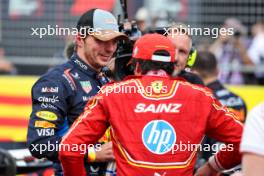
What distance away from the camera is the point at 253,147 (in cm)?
358

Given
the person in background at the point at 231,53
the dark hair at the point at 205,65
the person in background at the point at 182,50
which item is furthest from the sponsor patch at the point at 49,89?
the person in background at the point at 231,53

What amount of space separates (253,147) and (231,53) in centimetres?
921

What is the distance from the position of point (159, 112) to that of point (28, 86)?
743 cm

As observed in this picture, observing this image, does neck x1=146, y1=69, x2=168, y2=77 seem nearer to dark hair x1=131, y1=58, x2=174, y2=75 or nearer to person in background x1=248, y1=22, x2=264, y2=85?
dark hair x1=131, y1=58, x2=174, y2=75

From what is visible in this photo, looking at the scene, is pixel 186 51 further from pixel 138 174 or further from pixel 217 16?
pixel 217 16

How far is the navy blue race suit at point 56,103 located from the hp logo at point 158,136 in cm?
81

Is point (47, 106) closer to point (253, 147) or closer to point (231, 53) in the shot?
point (253, 147)

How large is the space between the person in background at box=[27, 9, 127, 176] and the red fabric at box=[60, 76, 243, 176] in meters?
0.49

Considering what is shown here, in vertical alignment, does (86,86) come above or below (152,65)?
below

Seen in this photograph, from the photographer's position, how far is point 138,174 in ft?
15.8

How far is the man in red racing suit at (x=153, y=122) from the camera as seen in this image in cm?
480

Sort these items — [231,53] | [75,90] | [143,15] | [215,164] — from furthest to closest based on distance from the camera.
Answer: [231,53]
[143,15]
[75,90]
[215,164]

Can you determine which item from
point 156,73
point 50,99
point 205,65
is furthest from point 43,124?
point 205,65

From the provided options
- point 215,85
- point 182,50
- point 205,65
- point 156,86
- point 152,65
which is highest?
point 152,65
